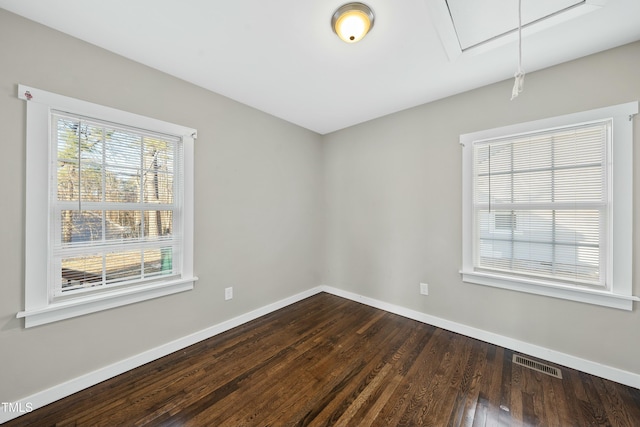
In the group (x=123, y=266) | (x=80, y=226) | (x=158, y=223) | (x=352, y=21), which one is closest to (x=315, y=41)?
(x=352, y=21)

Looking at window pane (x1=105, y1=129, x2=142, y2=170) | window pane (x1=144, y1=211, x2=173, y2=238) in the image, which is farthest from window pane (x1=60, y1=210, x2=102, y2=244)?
window pane (x1=105, y1=129, x2=142, y2=170)

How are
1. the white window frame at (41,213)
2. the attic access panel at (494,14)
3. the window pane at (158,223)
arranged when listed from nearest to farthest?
the attic access panel at (494,14), the white window frame at (41,213), the window pane at (158,223)

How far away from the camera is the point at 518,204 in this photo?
7.38 ft

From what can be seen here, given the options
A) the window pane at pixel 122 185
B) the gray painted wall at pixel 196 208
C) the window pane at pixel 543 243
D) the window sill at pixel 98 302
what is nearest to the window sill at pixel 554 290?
the window pane at pixel 543 243

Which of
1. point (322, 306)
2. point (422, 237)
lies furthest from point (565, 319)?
point (322, 306)

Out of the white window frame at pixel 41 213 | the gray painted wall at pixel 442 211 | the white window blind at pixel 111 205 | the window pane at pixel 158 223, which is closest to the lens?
the white window frame at pixel 41 213

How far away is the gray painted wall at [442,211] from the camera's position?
186 centimetres

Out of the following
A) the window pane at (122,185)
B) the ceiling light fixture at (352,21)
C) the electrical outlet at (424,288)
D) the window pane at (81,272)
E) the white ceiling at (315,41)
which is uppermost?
the white ceiling at (315,41)

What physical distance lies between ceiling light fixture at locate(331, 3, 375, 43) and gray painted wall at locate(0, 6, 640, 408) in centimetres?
151

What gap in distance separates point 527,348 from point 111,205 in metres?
3.76

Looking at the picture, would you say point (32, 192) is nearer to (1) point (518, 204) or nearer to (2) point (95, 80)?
(2) point (95, 80)

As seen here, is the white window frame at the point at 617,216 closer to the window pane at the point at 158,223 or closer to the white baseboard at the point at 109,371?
the white baseboard at the point at 109,371

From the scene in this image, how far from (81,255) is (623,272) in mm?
4060

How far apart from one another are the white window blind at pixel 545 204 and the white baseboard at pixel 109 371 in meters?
2.73
